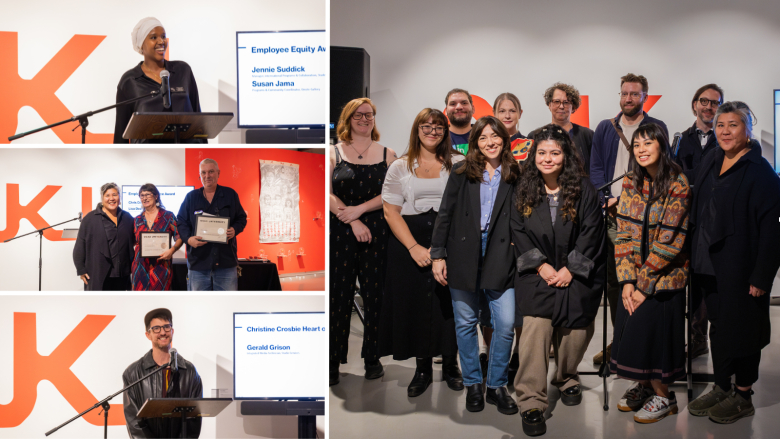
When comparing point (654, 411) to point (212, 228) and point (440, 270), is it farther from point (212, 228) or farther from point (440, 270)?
point (212, 228)

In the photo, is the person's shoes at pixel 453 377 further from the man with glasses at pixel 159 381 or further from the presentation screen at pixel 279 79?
the presentation screen at pixel 279 79

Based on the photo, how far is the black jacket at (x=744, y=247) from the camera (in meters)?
2.62

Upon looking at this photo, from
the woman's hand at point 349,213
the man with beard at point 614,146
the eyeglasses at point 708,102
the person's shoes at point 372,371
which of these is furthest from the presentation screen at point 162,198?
the eyeglasses at point 708,102

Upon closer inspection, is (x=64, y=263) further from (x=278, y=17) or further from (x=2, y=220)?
(x=278, y=17)

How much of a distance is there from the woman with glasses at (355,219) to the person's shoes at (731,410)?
1.76 metres

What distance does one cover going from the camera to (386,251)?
123 inches

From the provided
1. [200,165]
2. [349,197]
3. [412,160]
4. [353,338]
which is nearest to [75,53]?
[200,165]

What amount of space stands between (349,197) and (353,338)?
1732mm

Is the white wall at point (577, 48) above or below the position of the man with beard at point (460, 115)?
above

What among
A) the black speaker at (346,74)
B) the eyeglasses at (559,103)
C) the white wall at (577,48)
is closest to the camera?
the eyeglasses at (559,103)

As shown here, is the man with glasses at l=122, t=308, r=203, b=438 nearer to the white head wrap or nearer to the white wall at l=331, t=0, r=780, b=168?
the white head wrap

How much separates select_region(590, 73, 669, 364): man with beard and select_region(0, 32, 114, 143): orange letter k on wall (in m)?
2.75

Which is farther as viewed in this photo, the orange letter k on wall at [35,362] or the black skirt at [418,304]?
the black skirt at [418,304]

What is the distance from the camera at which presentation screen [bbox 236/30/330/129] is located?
202cm
